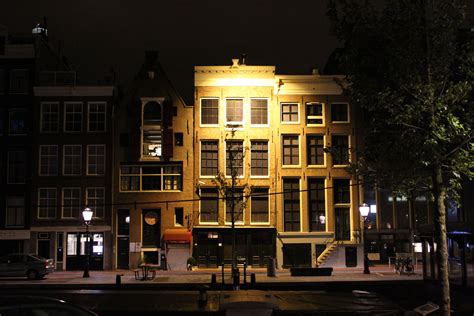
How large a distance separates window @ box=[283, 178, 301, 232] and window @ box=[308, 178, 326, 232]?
3.03ft

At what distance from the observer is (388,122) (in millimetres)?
13914

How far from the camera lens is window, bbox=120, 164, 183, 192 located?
143 ft

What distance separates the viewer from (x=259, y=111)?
44.3 meters

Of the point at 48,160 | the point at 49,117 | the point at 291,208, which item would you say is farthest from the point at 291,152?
the point at 49,117

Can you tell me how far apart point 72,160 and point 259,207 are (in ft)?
49.2

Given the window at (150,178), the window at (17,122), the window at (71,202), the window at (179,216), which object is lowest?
the window at (179,216)

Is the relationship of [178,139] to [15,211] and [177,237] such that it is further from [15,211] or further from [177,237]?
[15,211]

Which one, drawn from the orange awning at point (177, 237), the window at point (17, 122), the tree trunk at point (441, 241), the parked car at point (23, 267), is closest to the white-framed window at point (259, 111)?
the orange awning at point (177, 237)

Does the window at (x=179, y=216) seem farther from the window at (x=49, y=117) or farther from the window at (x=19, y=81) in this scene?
the window at (x=19, y=81)

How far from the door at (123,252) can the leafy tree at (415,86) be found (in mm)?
31388

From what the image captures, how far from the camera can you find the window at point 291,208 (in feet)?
142

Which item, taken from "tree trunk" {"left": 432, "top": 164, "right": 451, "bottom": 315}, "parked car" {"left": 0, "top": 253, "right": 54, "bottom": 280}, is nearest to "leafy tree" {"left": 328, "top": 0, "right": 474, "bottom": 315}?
"tree trunk" {"left": 432, "top": 164, "right": 451, "bottom": 315}

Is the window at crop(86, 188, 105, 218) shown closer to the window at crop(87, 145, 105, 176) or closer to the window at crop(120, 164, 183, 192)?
the window at crop(87, 145, 105, 176)

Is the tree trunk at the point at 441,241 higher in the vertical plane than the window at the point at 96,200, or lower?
lower
